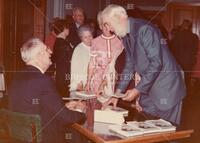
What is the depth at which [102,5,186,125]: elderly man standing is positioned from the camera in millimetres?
1744

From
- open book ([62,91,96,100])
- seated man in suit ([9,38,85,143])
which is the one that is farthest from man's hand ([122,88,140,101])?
seated man in suit ([9,38,85,143])

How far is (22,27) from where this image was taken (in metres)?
1.64

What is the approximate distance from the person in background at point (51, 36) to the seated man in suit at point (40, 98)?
0.18 metres

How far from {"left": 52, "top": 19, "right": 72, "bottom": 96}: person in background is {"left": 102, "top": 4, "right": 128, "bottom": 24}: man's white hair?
198 mm

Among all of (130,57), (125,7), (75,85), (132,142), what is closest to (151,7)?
(125,7)

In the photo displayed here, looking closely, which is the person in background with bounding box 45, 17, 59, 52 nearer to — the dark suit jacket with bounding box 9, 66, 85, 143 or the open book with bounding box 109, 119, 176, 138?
the dark suit jacket with bounding box 9, 66, 85, 143

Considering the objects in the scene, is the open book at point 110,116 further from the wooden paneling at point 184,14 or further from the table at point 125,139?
the wooden paneling at point 184,14

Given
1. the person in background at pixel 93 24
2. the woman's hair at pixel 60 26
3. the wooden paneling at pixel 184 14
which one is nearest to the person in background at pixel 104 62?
the person in background at pixel 93 24

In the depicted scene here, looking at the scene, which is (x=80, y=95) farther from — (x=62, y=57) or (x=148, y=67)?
(x=148, y=67)

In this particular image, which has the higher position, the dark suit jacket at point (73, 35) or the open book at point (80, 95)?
the dark suit jacket at point (73, 35)

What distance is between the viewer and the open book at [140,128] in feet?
4.13

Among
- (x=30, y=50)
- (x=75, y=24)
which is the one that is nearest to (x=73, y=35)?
(x=75, y=24)

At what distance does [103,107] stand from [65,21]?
47cm

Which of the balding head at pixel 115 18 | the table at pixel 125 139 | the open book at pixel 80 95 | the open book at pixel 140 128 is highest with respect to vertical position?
the balding head at pixel 115 18
